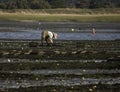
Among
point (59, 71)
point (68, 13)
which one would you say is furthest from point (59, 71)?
point (68, 13)

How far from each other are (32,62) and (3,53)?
152 inches

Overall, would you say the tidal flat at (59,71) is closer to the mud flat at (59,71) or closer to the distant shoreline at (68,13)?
the mud flat at (59,71)

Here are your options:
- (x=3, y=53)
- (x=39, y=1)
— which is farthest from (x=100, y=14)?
(x=3, y=53)

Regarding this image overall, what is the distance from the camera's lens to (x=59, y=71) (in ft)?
78.3

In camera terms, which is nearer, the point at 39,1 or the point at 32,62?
the point at 32,62

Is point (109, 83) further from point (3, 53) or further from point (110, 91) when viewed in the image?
point (3, 53)

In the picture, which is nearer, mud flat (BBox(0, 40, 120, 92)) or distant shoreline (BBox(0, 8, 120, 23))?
mud flat (BBox(0, 40, 120, 92))

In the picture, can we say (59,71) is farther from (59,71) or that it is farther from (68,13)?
(68,13)

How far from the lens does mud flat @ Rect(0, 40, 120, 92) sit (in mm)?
18938

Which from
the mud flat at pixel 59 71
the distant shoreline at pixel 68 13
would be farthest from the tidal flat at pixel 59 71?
the distant shoreline at pixel 68 13

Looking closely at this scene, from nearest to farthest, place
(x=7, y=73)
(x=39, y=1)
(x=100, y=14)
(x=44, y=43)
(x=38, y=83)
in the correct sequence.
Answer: (x=38, y=83) → (x=7, y=73) → (x=44, y=43) → (x=100, y=14) → (x=39, y=1)

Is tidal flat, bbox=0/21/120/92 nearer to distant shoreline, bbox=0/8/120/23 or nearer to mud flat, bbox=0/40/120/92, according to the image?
mud flat, bbox=0/40/120/92

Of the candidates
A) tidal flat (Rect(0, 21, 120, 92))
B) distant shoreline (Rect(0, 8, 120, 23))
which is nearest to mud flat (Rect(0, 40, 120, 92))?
tidal flat (Rect(0, 21, 120, 92))

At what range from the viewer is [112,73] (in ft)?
77.4
